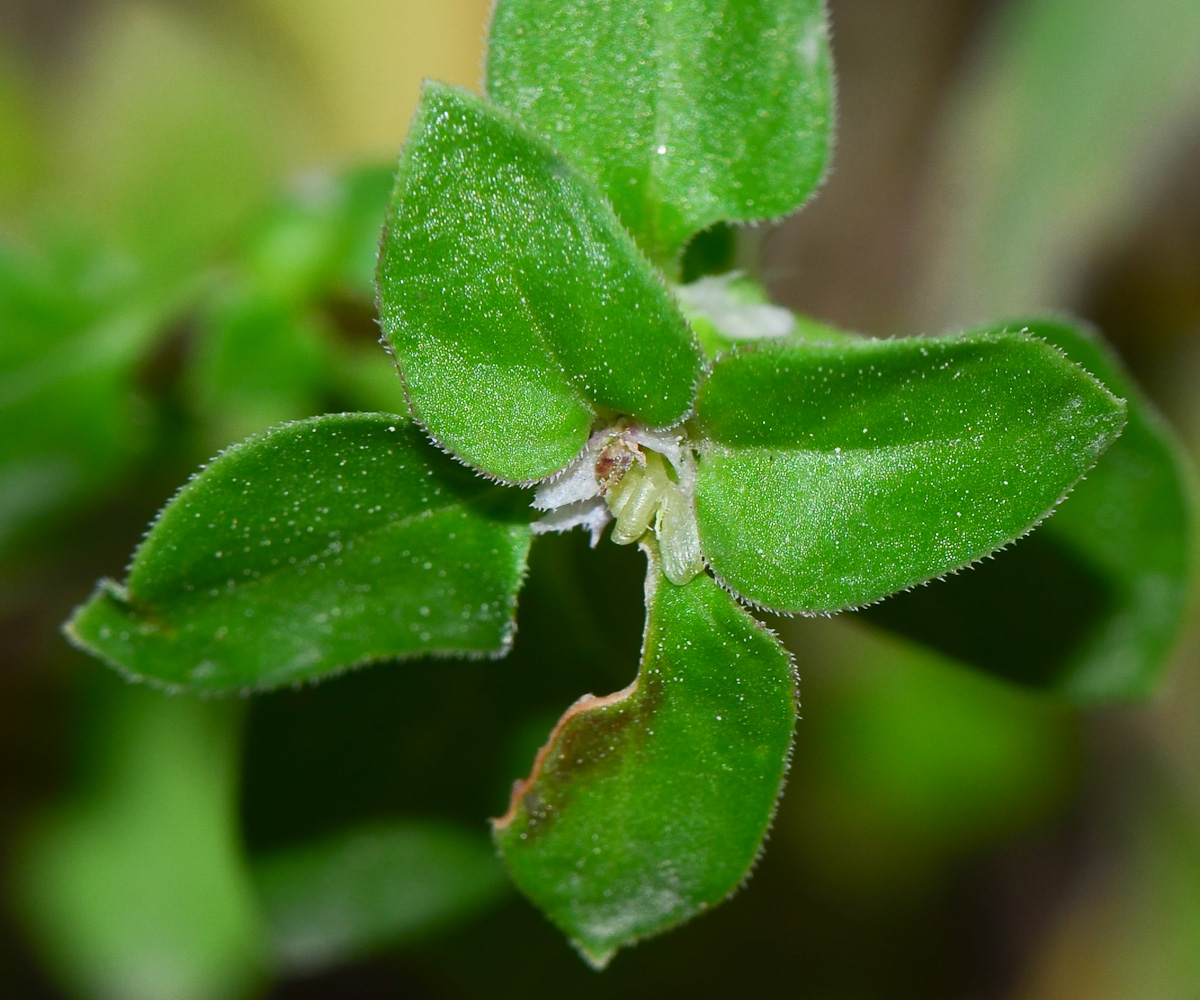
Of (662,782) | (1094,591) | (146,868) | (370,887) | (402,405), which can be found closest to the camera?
(662,782)

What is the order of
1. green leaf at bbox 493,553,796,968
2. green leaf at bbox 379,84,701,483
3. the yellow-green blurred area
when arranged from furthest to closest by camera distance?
the yellow-green blurred area
green leaf at bbox 493,553,796,968
green leaf at bbox 379,84,701,483

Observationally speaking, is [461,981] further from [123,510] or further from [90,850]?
[123,510]

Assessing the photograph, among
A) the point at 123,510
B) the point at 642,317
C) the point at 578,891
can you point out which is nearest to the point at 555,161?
the point at 642,317

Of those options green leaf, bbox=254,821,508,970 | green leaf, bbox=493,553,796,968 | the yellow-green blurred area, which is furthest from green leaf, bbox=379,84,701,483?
the yellow-green blurred area

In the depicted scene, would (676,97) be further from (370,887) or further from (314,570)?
(370,887)

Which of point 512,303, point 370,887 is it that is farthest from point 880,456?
point 370,887

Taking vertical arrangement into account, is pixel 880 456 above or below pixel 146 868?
above

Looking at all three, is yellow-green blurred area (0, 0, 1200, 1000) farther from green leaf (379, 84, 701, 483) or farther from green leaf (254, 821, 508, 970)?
green leaf (379, 84, 701, 483)
